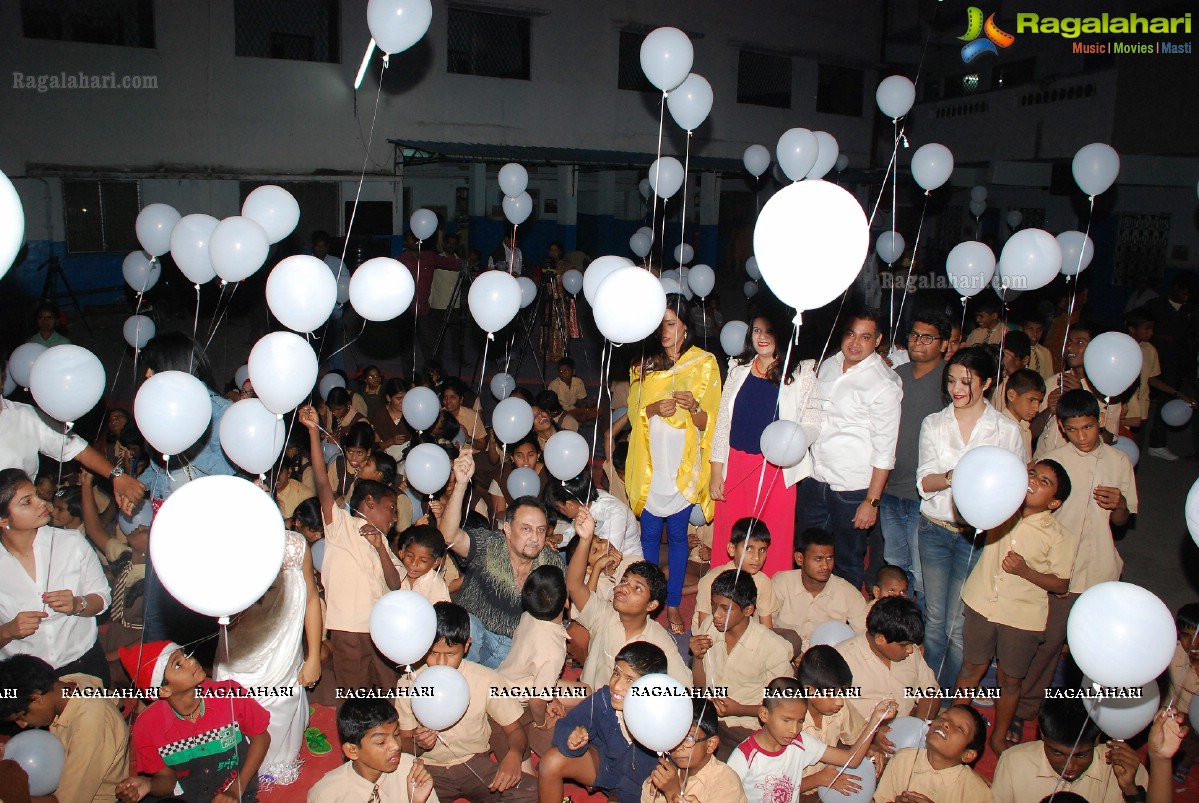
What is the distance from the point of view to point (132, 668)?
2627mm

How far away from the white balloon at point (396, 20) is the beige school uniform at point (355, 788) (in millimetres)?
2878

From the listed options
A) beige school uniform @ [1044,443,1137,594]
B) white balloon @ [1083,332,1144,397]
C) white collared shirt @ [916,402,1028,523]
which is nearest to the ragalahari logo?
white balloon @ [1083,332,1144,397]

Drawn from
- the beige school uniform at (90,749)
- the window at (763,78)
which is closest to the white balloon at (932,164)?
the beige school uniform at (90,749)

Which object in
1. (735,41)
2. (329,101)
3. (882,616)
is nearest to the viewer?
(882,616)

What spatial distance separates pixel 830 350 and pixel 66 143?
957 centimetres

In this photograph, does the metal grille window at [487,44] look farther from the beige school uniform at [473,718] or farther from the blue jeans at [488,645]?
the beige school uniform at [473,718]

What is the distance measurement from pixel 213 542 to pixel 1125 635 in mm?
2189

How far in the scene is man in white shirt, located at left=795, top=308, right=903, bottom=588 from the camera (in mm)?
3143

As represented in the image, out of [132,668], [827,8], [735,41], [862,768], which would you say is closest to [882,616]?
[862,768]

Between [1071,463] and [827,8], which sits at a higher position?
[827,8]

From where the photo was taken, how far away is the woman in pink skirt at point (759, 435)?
10.7ft

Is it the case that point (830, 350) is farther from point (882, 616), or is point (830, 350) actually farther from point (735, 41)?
point (735, 41)

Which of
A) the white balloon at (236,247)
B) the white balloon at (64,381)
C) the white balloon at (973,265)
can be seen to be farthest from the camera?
the white balloon at (973,265)

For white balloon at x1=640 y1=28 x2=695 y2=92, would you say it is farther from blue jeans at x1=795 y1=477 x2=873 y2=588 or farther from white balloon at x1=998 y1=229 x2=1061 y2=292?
blue jeans at x1=795 y1=477 x2=873 y2=588
